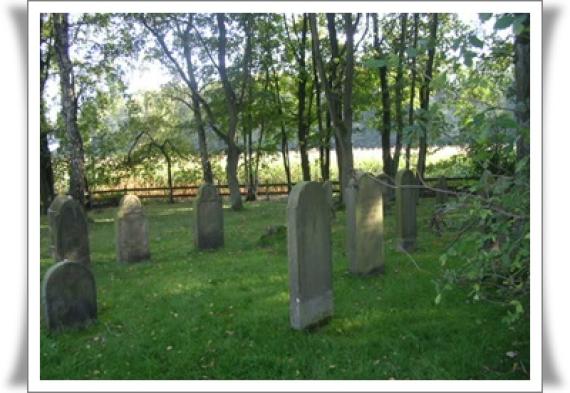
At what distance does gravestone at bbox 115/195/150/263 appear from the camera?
9.42 metres

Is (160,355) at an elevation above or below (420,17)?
below

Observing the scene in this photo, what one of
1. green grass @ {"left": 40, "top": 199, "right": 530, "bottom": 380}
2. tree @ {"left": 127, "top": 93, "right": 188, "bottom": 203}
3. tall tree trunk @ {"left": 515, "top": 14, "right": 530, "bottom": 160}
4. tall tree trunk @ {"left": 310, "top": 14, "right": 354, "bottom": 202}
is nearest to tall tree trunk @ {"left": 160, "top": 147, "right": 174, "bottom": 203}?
tree @ {"left": 127, "top": 93, "right": 188, "bottom": 203}

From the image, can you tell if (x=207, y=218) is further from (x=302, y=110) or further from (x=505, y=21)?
(x=302, y=110)

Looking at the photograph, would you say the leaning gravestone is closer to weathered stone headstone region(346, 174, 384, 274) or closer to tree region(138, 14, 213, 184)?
weathered stone headstone region(346, 174, 384, 274)

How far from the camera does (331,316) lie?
575 centimetres

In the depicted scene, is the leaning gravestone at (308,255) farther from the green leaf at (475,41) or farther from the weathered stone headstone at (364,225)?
the green leaf at (475,41)

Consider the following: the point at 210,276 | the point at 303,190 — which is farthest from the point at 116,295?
the point at 303,190

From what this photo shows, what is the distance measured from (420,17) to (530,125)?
702 inches

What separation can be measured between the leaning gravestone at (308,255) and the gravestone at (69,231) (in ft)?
15.7

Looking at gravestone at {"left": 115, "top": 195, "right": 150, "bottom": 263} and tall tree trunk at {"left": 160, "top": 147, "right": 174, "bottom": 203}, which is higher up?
tall tree trunk at {"left": 160, "top": 147, "right": 174, "bottom": 203}

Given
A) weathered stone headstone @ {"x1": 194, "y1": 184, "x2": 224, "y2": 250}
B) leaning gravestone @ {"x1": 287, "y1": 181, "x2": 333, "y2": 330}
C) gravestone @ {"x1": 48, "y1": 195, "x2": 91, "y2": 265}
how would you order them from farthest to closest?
weathered stone headstone @ {"x1": 194, "y1": 184, "x2": 224, "y2": 250}, gravestone @ {"x1": 48, "y1": 195, "x2": 91, "y2": 265}, leaning gravestone @ {"x1": 287, "y1": 181, "x2": 333, "y2": 330}

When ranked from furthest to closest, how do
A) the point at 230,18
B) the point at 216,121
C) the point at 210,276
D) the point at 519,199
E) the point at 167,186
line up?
the point at 167,186
the point at 216,121
the point at 230,18
the point at 210,276
the point at 519,199

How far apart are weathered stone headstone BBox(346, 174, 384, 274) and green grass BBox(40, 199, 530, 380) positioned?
0.26 m

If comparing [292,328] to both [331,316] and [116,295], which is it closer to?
[331,316]
